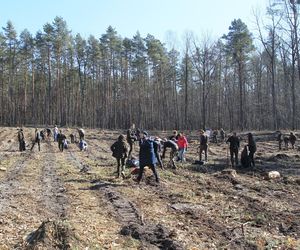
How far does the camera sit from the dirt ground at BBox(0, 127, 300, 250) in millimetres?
8773

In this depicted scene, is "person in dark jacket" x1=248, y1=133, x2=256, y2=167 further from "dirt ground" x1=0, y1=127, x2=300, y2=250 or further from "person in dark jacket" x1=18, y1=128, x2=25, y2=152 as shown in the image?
"person in dark jacket" x1=18, y1=128, x2=25, y2=152

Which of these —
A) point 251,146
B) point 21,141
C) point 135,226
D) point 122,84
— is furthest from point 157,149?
point 122,84

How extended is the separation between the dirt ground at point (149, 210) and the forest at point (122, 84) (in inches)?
2069

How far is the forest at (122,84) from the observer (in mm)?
73375

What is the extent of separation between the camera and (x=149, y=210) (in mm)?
11805

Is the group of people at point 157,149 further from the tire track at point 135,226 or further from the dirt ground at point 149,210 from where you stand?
the tire track at point 135,226

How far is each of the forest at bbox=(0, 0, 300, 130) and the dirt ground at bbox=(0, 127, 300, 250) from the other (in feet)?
172

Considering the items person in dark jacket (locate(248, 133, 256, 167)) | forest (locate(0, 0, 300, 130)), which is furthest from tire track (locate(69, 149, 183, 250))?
forest (locate(0, 0, 300, 130))

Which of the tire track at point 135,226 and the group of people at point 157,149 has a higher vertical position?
the group of people at point 157,149

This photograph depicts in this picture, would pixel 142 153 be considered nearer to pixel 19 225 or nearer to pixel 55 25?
pixel 19 225

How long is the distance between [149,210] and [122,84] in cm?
7230

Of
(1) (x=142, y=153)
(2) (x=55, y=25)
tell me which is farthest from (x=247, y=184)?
(2) (x=55, y=25)

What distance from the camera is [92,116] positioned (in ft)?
275

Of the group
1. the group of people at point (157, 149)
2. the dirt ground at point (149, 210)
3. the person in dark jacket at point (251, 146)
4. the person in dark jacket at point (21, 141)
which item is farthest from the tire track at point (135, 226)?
the person in dark jacket at point (21, 141)
